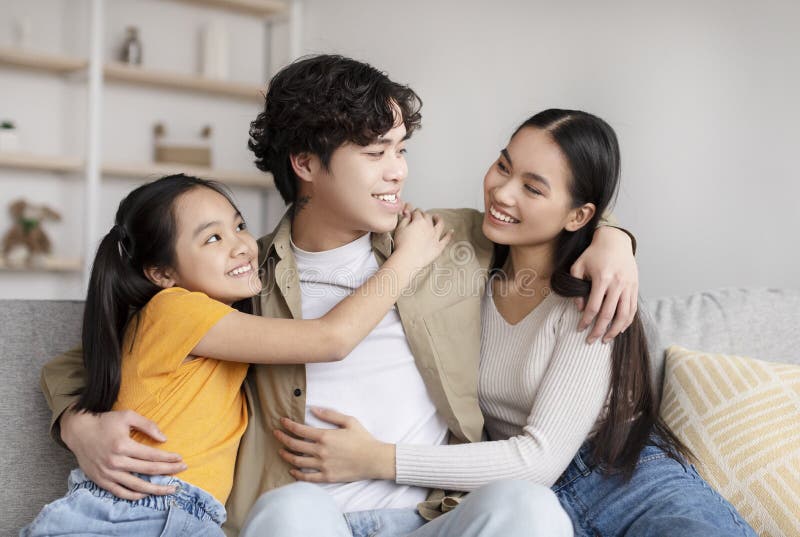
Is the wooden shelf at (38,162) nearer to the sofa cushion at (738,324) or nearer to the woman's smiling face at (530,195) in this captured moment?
the woman's smiling face at (530,195)

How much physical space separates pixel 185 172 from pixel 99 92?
0.56 meters

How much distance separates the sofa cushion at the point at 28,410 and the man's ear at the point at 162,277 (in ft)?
0.97

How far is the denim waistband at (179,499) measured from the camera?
137 centimetres

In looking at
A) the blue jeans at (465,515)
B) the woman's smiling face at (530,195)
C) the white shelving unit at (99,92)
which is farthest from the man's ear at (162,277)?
the white shelving unit at (99,92)

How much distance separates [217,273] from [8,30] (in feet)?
10.4

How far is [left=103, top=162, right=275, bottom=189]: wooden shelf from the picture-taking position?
13.4 feet

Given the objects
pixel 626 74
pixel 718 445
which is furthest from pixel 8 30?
pixel 718 445

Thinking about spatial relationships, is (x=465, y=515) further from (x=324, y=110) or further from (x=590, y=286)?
(x=324, y=110)

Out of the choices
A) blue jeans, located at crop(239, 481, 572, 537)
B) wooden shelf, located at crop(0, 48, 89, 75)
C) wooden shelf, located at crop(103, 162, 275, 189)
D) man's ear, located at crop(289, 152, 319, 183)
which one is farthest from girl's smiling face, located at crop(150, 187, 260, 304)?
wooden shelf, located at crop(0, 48, 89, 75)

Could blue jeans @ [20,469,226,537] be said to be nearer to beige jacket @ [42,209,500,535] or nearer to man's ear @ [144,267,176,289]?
beige jacket @ [42,209,500,535]

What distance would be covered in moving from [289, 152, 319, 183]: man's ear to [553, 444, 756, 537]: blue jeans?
774 mm

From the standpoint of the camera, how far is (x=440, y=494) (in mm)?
1528

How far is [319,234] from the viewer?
5.55 feet

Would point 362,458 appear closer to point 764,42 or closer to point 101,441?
point 101,441
